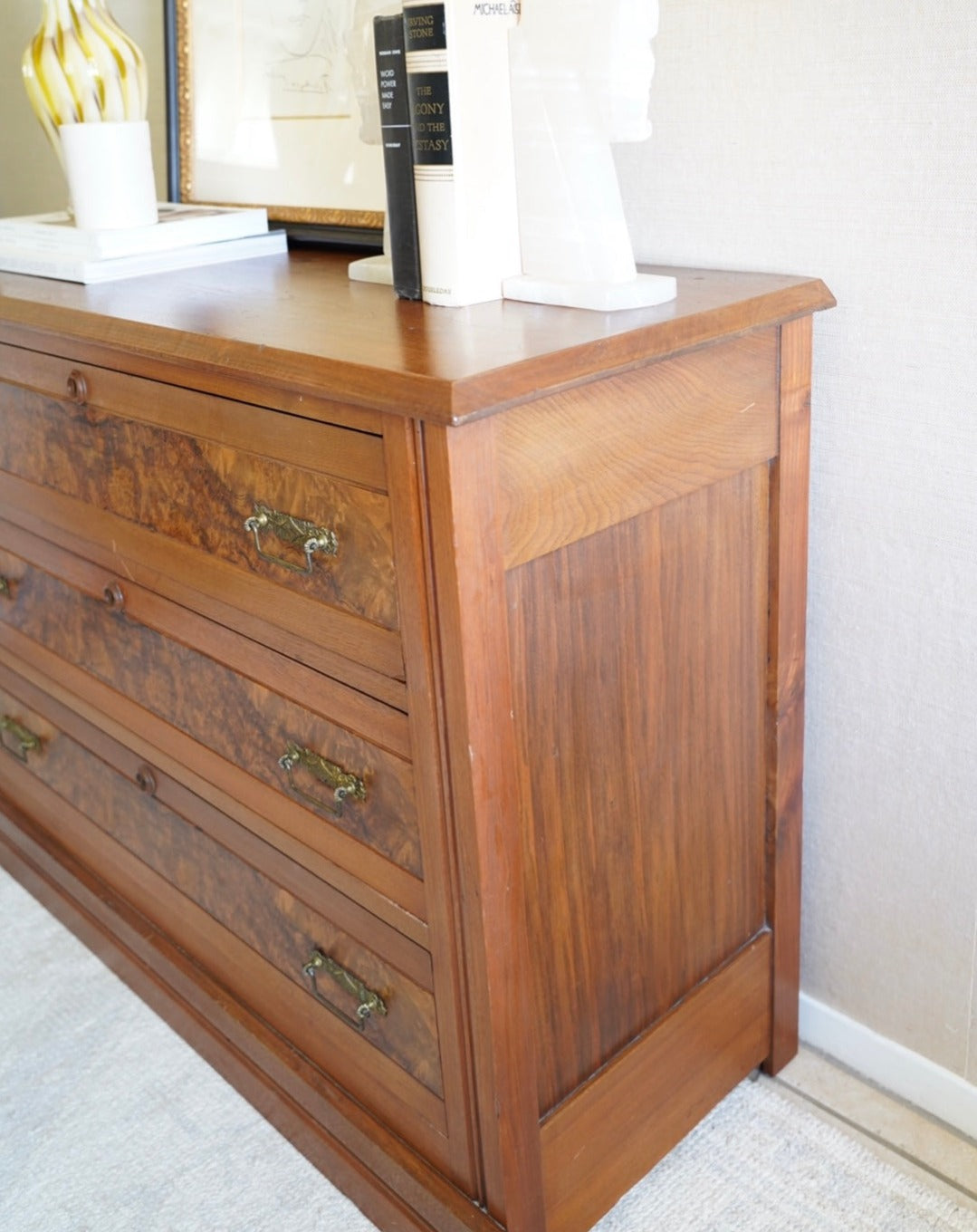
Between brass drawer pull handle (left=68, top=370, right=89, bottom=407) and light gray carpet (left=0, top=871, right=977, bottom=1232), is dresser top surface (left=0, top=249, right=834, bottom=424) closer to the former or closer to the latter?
brass drawer pull handle (left=68, top=370, right=89, bottom=407)

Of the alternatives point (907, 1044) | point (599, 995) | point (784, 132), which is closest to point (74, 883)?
point (599, 995)

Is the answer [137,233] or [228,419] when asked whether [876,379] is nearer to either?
[228,419]

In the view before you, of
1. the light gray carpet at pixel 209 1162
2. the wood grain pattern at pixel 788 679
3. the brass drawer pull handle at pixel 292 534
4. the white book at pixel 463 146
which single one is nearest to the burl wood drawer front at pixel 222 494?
the brass drawer pull handle at pixel 292 534

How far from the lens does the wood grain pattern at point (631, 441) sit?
90 centimetres

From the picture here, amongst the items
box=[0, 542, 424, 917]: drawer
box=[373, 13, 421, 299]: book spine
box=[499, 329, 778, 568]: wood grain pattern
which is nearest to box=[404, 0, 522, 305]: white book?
box=[373, 13, 421, 299]: book spine

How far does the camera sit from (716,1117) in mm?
1336

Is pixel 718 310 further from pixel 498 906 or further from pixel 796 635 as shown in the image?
pixel 498 906

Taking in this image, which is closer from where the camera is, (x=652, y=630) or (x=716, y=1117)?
(x=652, y=630)

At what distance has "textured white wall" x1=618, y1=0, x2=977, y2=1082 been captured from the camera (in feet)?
3.39

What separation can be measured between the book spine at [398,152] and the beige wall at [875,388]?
289 mm

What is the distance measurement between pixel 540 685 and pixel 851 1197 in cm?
67

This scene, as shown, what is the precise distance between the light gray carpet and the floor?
0.8 inches

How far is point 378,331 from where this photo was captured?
0.98 metres

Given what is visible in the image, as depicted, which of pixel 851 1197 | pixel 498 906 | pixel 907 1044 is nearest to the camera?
pixel 498 906
